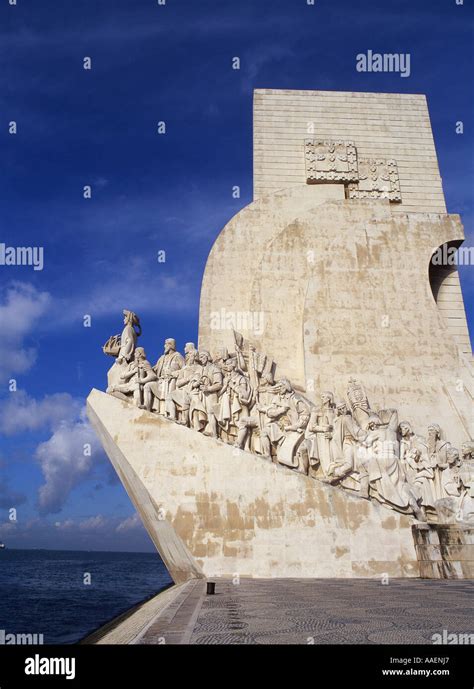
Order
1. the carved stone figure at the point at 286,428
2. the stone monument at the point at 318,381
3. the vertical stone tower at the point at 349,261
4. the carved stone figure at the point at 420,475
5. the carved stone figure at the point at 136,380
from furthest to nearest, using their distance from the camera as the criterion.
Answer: the vertical stone tower at the point at 349,261
the carved stone figure at the point at 136,380
the carved stone figure at the point at 286,428
the carved stone figure at the point at 420,475
the stone monument at the point at 318,381

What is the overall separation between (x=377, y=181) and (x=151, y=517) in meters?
9.68

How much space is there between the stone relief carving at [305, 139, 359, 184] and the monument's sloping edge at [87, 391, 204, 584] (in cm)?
798

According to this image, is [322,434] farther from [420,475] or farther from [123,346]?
[123,346]

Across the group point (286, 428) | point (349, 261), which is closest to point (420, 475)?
point (286, 428)

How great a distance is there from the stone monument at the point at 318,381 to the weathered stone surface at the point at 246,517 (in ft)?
0.06

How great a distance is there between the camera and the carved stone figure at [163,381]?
914 cm

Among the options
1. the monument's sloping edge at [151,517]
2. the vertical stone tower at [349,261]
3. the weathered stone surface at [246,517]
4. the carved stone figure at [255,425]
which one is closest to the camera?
the weathered stone surface at [246,517]

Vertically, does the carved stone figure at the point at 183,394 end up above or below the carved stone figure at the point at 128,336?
below

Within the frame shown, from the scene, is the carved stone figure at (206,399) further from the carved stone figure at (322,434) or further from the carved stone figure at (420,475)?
the carved stone figure at (420,475)

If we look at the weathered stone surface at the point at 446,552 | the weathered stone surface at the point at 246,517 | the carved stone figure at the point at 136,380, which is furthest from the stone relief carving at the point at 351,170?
the weathered stone surface at the point at 446,552

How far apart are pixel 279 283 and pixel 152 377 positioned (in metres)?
4.22

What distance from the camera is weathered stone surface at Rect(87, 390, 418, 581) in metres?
7.67

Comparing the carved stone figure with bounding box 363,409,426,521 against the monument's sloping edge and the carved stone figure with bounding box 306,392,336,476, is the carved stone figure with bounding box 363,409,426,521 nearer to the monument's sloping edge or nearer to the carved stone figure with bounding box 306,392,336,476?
the carved stone figure with bounding box 306,392,336,476
